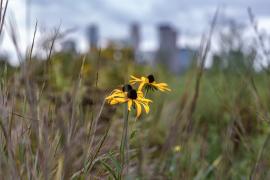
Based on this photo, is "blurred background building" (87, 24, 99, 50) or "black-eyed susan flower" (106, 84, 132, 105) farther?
"blurred background building" (87, 24, 99, 50)

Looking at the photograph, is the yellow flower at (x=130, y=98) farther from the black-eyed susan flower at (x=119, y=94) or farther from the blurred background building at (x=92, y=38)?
the blurred background building at (x=92, y=38)

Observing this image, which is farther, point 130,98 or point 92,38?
point 92,38

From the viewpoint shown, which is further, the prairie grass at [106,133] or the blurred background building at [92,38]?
the blurred background building at [92,38]

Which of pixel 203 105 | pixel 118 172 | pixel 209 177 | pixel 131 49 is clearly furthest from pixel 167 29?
pixel 118 172

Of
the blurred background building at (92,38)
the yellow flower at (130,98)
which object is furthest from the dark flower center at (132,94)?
the blurred background building at (92,38)

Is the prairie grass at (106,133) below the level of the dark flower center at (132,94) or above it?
below

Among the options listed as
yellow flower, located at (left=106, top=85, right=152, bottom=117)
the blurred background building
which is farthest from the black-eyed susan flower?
the blurred background building

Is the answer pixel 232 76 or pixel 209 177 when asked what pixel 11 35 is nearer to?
pixel 209 177

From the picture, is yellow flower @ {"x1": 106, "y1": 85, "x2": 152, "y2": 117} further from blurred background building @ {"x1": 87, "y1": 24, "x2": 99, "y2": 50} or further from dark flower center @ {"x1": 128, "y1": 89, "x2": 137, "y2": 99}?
blurred background building @ {"x1": 87, "y1": 24, "x2": 99, "y2": 50}

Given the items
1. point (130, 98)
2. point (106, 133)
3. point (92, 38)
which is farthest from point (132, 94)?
point (92, 38)

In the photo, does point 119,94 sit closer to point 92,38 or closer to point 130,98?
point 130,98

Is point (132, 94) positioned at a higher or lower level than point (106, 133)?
higher

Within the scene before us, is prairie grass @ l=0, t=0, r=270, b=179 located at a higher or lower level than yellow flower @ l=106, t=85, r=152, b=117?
lower
